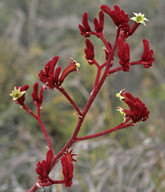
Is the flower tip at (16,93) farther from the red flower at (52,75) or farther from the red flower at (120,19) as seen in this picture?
the red flower at (120,19)

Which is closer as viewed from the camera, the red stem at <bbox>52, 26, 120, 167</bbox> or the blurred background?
the red stem at <bbox>52, 26, 120, 167</bbox>

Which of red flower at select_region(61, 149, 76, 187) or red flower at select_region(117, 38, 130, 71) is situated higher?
red flower at select_region(117, 38, 130, 71)

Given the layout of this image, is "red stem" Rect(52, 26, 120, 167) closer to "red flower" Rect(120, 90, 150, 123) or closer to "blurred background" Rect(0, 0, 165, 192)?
"red flower" Rect(120, 90, 150, 123)

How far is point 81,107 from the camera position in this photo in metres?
4.07

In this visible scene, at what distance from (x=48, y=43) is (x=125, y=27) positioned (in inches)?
184

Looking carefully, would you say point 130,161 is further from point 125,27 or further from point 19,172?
point 125,27

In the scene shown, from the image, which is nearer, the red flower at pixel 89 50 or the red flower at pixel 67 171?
the red flower at pixel 67 171

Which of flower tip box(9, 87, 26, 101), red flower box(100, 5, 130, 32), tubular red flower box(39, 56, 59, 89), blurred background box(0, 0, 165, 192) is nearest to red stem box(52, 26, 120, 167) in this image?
red flower box(100, 5, 130, 32)

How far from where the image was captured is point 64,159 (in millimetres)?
→ 938

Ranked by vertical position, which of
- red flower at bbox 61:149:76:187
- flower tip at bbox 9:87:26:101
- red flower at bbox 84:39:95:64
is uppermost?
red flower at bbox 84:39:95:64

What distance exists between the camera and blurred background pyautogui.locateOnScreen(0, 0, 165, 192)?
2.35 metres

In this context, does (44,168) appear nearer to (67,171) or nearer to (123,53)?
(67,171)

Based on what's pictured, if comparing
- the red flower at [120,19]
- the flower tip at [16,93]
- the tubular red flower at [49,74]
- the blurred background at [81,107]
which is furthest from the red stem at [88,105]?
the blurred background at [81,107]

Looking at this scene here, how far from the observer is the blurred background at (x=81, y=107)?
2348 mm
